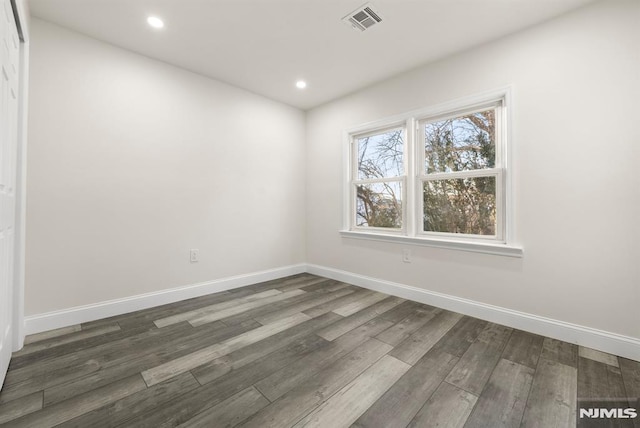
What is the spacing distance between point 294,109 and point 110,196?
259cm

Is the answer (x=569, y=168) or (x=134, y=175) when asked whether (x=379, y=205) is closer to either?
(x=569, y=168)

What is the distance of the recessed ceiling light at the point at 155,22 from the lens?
7.14 feet

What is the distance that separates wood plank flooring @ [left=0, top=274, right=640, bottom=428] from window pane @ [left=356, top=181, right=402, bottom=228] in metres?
1.22

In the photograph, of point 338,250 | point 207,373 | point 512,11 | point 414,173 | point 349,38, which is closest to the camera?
point 207,373

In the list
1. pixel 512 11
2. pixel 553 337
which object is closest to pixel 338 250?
pixel 553 337

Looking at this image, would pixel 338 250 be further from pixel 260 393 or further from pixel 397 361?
pixel 260 393

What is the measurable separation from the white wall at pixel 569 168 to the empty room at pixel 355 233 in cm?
1

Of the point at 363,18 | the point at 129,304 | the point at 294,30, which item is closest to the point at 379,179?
the point at 363,18

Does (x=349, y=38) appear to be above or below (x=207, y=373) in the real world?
above

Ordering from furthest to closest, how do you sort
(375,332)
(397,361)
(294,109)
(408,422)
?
(294,109), (375,332), (397,361), (408,422)

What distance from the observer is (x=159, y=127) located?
2.76 metres

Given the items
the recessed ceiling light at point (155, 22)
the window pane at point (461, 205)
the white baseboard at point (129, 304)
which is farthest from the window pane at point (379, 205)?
the recessed ceiling light at point (155, 22)

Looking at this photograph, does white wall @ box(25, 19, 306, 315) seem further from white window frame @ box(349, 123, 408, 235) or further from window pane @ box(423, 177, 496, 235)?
window pane @ box(423, 177, 496, 235)

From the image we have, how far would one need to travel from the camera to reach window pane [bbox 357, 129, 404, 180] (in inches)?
126
